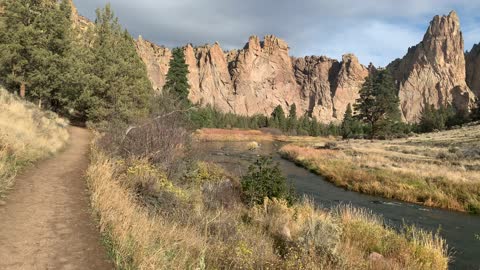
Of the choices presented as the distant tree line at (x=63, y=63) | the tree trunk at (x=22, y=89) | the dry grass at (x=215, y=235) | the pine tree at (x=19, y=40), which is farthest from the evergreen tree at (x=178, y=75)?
the dry grass at (x=215, y=235)

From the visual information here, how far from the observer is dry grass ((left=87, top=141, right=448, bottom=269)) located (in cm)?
588

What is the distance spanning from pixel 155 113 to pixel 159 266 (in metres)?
12.1

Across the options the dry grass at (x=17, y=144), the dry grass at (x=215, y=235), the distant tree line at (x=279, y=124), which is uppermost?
the distant tree line at (x=279, y=124)

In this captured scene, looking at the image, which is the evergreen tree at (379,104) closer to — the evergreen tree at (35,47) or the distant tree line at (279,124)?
the distant tree line at (279,124)

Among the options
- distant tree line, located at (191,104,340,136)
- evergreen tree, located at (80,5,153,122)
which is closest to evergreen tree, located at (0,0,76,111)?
evergreen tree, located at (80,5,153,122)

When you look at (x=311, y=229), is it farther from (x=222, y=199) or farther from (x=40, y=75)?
(x=40, y=75)

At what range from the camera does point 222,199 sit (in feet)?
47.0

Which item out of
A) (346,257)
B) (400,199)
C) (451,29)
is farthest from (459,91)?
(346,257)

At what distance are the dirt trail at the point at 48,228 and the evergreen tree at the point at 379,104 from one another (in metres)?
64.7

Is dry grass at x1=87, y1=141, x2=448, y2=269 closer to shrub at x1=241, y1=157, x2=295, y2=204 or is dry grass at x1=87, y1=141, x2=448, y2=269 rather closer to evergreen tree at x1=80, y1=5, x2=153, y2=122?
shrub at x1=241, y1=157, x2=295, y2=204

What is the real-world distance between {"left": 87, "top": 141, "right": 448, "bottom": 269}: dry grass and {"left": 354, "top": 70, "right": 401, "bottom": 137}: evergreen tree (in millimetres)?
58406

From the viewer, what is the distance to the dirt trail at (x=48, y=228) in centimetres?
494

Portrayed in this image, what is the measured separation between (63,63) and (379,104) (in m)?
53.7

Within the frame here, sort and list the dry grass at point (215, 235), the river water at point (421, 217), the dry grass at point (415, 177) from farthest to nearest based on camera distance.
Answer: the dry grass at point (415, 177)
the river water at point (421, 217)
the dry grass at point (215, 235)
